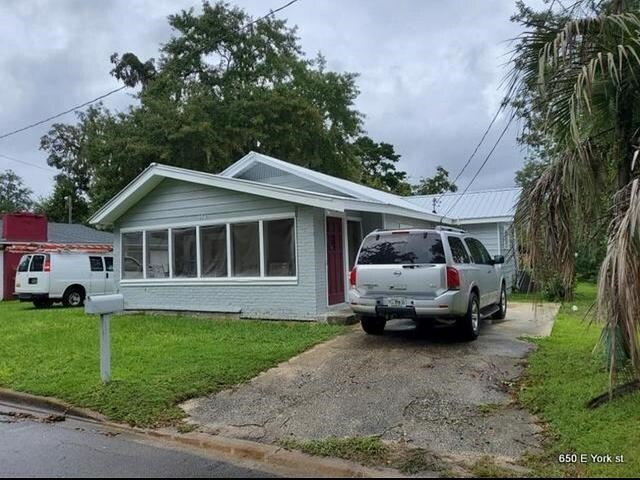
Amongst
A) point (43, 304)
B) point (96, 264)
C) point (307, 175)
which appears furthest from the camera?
point (96, 264)

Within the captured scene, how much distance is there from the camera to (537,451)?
4773mm

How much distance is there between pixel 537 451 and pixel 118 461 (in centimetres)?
370

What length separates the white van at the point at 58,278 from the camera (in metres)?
19.2

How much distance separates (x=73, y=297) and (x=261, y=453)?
17565 millimetres

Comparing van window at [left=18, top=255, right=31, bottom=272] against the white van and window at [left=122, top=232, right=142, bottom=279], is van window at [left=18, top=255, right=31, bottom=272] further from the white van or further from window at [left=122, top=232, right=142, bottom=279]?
window at [left=122, top=232, right=142, bottom=279]

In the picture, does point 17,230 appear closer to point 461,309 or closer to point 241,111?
point 241,111

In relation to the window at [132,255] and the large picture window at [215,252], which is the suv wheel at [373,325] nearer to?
the large picture window at [215,252]

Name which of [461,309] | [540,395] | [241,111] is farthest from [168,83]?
[540,395]

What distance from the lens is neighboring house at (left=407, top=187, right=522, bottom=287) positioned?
21531 millimetres

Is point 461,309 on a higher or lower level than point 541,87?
lower

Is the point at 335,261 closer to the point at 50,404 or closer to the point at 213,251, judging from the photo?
the point at 213,251

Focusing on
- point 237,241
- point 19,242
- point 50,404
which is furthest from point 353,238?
point 19,242

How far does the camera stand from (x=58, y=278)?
63.8 ft

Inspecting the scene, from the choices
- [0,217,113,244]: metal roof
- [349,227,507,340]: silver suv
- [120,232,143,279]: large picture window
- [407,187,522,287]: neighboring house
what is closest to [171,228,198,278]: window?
[120,232,143,279]: large picture window
